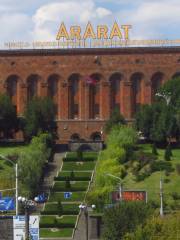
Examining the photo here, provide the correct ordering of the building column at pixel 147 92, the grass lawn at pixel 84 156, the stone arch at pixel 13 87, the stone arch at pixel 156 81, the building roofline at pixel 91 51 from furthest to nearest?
1. the stone arch at pixel 13 87
2. the stone arch at pixel 156 81
3. the building column at pixel 147 92
4. the building roofline at pixel 91 51
5. the grass lawn at pixel 84 156

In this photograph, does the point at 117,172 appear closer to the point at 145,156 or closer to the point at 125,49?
the point at 145,156

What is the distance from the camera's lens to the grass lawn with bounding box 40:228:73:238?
7556 centimetres

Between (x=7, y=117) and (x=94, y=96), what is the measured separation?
16080 millimetres

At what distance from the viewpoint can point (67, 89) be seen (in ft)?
415

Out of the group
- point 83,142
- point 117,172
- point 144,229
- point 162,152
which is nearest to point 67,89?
point 83,142

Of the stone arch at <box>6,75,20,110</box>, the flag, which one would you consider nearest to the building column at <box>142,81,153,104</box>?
the flag

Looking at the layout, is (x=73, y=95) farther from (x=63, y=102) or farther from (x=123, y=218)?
(x=123, y=218)

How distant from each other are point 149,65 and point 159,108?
1327 centimetres

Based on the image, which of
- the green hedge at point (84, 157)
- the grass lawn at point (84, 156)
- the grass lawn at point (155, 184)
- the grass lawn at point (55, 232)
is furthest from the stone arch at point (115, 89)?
the grass lawn at point (55, 232)

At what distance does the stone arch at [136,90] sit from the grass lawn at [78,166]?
2580 cm

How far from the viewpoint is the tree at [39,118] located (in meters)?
112

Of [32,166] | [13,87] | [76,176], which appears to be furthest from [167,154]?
[13,87]

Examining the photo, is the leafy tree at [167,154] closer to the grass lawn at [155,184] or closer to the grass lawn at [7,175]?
the grass lawn at [155,184]

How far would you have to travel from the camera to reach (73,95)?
127m
